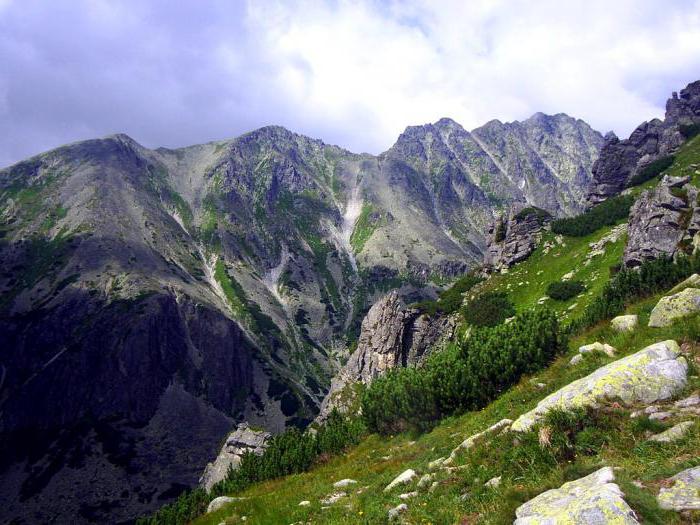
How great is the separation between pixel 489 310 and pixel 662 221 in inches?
1153

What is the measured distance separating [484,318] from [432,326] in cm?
2428

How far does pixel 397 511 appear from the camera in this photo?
41.3 feet

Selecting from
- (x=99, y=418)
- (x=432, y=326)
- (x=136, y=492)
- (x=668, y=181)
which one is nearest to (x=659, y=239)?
(x=668, y=181)

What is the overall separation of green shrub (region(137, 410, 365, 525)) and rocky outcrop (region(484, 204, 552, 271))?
2223 inches

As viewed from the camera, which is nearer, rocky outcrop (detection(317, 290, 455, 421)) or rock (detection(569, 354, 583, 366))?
rock (detection(569, 354, 583, 366))

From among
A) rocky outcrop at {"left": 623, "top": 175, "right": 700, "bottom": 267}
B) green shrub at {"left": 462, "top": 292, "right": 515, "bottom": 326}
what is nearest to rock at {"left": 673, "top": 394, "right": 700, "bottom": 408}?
rocky outcrop at {"left": 623, "top": 175, "right": 700, "bottom": 267}

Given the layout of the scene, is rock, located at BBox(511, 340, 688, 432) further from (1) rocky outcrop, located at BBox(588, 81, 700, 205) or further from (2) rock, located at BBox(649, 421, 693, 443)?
(1) rocky outcrop, located at BBox(588, 81, 700, 205)

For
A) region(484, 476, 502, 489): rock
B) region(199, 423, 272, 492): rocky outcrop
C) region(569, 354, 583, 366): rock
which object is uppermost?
region(569, 354, 583, 366): rock

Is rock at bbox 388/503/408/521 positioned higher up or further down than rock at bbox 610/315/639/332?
further down

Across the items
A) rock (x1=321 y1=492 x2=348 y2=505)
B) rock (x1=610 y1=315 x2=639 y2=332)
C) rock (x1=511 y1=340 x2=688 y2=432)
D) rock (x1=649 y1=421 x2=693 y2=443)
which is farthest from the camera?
rock (x1=610 y1=315 x2=639 y2=332)

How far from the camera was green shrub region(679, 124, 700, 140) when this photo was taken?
122438mm

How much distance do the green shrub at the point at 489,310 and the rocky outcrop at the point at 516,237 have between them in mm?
14149

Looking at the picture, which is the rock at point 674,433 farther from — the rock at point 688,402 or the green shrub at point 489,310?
the green shrub at point 489,310

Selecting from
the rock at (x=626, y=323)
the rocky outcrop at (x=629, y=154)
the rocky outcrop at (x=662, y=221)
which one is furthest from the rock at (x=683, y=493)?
the rocky outcrop at (x=629, y=154)
